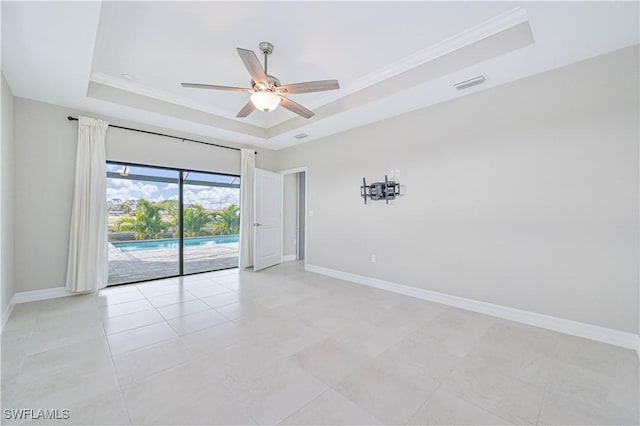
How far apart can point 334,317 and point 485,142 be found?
2.78 metres

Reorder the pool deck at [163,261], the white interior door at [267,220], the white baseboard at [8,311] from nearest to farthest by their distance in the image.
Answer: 1. the white baseboard at [8,311]
2. the pool deck at [163,261]
3. the white interior door at [267,220]

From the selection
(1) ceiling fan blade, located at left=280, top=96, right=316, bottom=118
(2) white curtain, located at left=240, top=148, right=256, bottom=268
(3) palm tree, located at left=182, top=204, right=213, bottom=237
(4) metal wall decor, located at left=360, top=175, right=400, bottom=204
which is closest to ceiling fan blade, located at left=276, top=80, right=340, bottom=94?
(1) ceiling fan blade, located at left=280, top=96, right=316, bottom=118

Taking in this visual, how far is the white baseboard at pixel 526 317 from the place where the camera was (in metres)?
2.46

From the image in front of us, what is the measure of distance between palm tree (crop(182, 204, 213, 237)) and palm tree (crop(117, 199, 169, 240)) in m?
0.35

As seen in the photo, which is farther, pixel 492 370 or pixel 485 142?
pixel 485 142

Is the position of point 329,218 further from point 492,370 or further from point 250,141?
point 492,370

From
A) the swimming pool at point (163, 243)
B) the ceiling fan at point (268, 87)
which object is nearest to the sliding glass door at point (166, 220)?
the swimming pool at point (163, 243)

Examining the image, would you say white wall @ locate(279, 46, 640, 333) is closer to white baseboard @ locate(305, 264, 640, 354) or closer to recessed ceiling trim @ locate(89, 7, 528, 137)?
white baseboard @ locate(305, 264, 640, 354)

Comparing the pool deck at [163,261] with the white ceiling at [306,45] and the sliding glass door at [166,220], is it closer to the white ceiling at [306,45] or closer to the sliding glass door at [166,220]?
the sliding glass door at [166,220]

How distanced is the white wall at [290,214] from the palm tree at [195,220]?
5.78 feet

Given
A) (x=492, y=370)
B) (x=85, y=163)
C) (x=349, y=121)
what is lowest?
(x=492, y=370)

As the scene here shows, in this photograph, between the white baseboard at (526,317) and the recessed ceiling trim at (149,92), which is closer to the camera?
the white baseboard at (526,317)

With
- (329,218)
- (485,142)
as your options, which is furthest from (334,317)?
(485,142)

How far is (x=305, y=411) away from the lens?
166 centimetres
